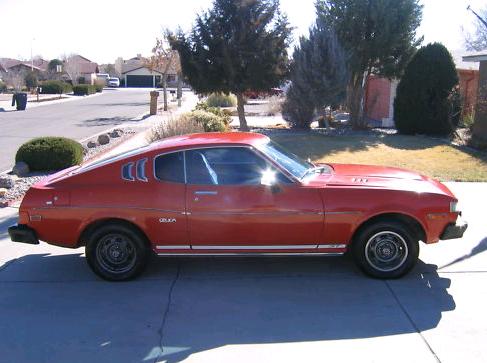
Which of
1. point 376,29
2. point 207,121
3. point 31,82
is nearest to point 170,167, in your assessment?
point 207,121

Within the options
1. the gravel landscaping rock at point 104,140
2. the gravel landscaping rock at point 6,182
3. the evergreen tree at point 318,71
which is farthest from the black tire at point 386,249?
the gravel landscaping rock at point 104,140

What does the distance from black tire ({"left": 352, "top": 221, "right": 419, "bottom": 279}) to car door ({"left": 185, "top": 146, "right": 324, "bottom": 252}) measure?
1.50 ft

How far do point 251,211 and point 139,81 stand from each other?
98.6 metres

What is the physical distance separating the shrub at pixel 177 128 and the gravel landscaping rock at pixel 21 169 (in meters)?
4.48

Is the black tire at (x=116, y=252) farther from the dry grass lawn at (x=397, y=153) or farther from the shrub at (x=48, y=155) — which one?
the dry grass lawn at (x=397, y=153)

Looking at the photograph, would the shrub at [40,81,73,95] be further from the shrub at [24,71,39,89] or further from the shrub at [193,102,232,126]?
the shrub at [193,102,232,126]

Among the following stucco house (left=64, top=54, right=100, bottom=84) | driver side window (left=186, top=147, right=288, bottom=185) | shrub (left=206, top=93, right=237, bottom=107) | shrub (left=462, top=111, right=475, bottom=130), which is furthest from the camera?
stucco house (left=64, top=54, right=100, bottom=84)

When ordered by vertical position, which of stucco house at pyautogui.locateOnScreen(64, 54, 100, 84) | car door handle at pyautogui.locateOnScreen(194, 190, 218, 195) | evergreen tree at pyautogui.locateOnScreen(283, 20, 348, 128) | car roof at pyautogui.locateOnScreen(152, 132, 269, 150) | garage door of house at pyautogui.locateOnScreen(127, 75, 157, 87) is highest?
stucco house at pyautogui.locateOnScreen(64, 54, 100, 84)

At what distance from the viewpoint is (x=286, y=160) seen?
18.9ft

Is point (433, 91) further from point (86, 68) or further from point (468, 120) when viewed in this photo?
point (86, 68)

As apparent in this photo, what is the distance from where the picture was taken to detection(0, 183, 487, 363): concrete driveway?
162 inches

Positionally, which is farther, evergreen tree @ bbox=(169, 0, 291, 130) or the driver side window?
evergreen tree @ bbox=(169, 0, 291, 130)

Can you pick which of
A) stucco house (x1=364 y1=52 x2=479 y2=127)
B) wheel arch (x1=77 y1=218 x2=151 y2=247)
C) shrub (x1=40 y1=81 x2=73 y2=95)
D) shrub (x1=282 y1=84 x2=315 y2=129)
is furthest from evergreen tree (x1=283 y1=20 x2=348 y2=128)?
shrub (x1=40 y1=81 x2=73 y2=95)

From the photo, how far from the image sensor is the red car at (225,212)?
5305 mm
